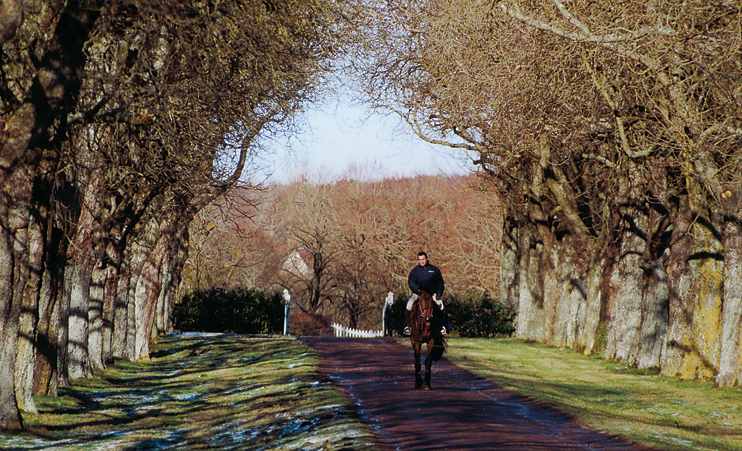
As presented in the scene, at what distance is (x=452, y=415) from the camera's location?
549 inches

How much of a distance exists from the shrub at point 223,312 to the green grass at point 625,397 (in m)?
16.1

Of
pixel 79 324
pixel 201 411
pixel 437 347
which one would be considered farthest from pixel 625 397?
pixel 79 324

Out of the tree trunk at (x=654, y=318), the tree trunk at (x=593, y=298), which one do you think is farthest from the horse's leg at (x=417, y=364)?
the tree trunk at (x=593, y=298)

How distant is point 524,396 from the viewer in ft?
58.2

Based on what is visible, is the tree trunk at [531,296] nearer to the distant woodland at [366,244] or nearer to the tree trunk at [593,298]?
the tree trunk at [593,298]

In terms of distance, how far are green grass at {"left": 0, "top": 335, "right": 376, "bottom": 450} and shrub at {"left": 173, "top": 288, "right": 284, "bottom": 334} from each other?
16.6 metres

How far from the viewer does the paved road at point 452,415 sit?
38.3 feet

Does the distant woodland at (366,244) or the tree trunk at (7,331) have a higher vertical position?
the distant woodland at (366,244)

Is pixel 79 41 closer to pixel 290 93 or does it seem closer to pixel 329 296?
pixel 290 93

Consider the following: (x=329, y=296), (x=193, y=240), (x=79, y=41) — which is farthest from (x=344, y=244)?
(x=79, y=41)

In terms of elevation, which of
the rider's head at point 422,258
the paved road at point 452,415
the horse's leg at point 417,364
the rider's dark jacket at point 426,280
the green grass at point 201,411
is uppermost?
the rider's head at point 422,258

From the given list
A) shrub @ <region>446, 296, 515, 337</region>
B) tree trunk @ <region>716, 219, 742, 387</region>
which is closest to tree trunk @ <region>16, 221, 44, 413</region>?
tree trunk @ <region>716, 219, 742, 387</region>

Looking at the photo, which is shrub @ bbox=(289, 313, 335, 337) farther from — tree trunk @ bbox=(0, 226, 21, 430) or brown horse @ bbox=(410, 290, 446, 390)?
tree trunk @ bbox=(0, 226, 21, 430)

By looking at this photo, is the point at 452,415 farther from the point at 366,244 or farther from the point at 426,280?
the point at 366,244
